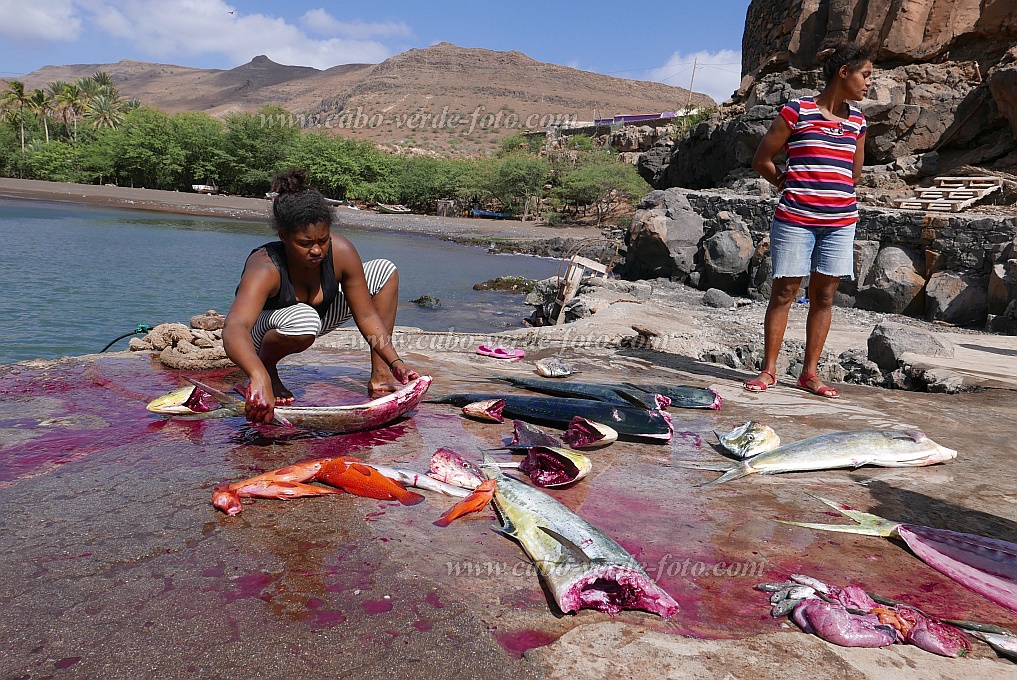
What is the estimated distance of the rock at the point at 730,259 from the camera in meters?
15.6

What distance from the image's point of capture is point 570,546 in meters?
2.51

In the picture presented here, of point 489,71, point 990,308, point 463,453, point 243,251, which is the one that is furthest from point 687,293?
point 489,71

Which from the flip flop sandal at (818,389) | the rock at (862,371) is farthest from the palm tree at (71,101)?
the flip flop sandal at (818,389)

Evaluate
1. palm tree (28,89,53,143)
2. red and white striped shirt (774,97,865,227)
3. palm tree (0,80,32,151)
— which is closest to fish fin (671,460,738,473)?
red and white striped shirt (774,97,865,227)

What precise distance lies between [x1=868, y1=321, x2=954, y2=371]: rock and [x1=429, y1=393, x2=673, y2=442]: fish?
3.56 metres

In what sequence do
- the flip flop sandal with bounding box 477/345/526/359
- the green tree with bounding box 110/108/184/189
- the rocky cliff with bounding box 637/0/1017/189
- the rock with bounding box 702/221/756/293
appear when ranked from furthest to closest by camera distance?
1. the green tree with bounding box 110/108/184/189
2. the rocky cliff with bounding box 637/0/1017/189
3. the rock with bounding box 702/221/756/293
4. the flip flop sandal with bounding box 477/345/526/359

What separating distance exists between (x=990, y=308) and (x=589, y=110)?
119 metres

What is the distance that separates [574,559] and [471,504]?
64cm

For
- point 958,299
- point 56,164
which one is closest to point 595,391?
point 958,299

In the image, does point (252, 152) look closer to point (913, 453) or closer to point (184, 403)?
point (184, 403)

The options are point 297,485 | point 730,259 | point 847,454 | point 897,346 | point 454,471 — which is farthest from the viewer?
point 730,259

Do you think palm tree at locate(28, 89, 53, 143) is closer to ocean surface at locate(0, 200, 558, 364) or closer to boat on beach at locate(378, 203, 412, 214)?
boat on beach at locate(378, 203, 412, 214)

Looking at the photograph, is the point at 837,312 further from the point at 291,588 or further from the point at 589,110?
the point at 589,110

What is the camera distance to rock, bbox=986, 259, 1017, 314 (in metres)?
10.4
